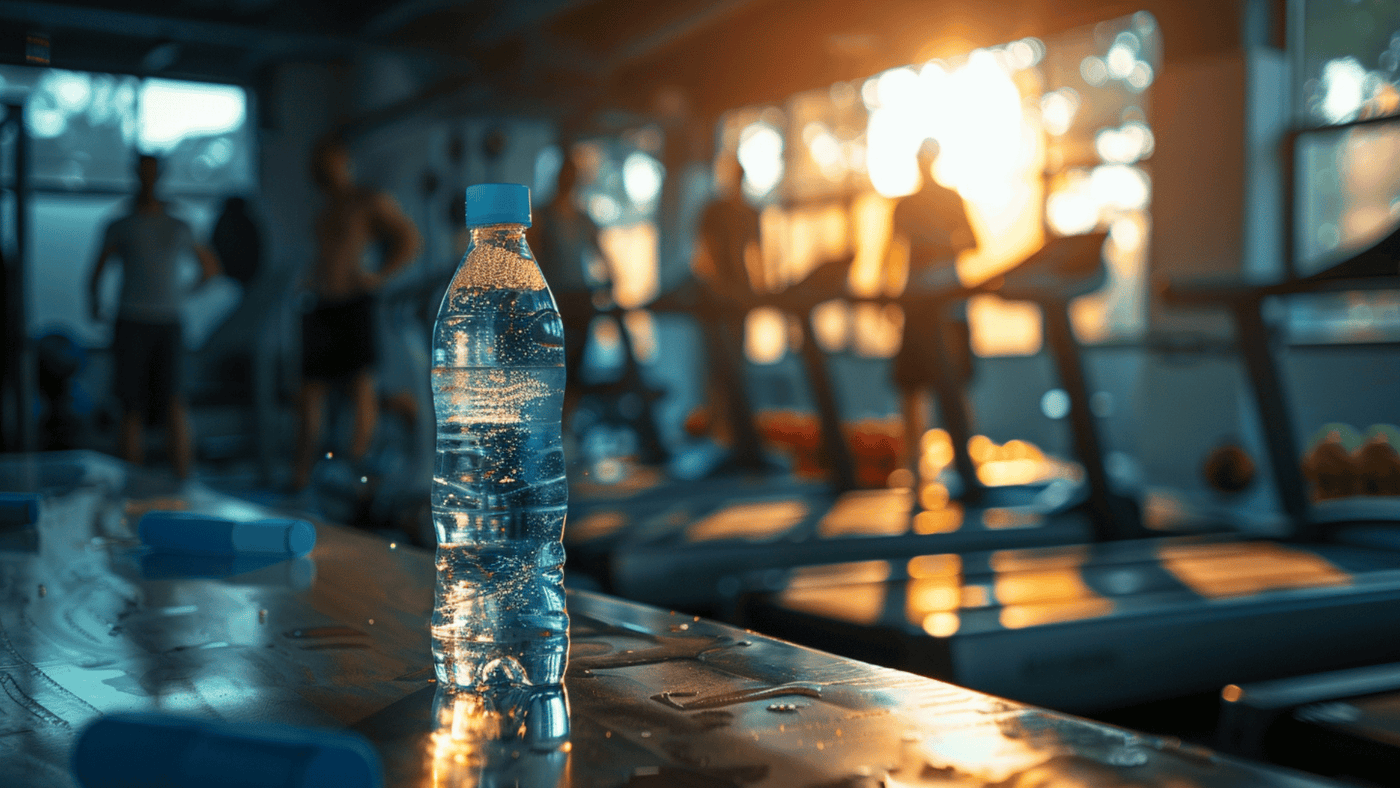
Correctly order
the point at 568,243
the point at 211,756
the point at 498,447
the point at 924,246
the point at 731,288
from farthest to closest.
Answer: the point at 731,288 < the point at 568,243 < the point at 924,246 < the point at 498,447 < the point at 211,756

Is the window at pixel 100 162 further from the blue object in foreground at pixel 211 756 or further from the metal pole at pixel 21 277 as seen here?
the blue object in foreground at pixel 211 756

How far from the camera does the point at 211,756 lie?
47cm

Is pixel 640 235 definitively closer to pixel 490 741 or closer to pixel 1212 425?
pixel 1212 425

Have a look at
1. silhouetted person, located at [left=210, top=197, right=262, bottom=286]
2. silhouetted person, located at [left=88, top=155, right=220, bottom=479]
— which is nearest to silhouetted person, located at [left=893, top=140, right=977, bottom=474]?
silhouetted person, located at [left=88, top=155, right=220, bottom=479]

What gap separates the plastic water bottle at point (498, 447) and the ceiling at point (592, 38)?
5931 millimetres

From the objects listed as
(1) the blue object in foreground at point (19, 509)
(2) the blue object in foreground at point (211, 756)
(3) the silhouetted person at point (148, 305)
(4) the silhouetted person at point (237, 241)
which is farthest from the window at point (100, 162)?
(2) the blue object in foreground at point (211, 756)

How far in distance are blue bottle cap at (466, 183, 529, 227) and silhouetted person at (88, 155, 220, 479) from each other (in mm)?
4630

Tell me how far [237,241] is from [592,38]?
10.6ft

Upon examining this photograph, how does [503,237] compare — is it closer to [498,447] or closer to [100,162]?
[498,447]

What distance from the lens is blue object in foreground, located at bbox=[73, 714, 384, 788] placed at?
0.46 meters

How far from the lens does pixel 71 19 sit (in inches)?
337

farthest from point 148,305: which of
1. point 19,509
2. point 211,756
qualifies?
point 211,756

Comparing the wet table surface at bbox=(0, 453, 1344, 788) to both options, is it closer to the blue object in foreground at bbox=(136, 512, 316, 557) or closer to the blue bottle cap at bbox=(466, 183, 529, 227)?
the blue object in foreground at bbox=(136, 512, 316, 557)

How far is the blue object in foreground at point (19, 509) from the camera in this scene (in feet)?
5.11
